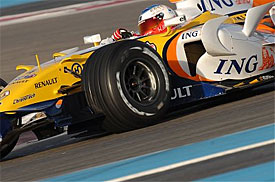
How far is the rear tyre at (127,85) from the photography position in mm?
6051

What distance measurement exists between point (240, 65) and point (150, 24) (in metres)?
1.19

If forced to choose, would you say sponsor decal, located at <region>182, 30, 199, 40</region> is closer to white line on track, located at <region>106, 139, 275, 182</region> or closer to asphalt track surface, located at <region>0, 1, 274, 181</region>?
asphalt track surface, located at <region>0, 1, 274, 181</region>

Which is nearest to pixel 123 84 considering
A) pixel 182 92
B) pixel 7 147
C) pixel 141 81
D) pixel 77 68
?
pixel 141 81

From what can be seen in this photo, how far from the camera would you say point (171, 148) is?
→ 5.40 metres

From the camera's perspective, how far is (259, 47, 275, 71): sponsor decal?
7105mm

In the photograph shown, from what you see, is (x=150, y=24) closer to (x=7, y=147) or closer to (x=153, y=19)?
(x=153, y=19)

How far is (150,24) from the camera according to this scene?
7.57 meters

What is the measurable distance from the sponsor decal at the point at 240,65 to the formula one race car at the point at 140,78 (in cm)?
1

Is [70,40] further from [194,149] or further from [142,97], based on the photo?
[194,149]

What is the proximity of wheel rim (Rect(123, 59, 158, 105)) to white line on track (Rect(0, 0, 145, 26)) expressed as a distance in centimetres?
1159

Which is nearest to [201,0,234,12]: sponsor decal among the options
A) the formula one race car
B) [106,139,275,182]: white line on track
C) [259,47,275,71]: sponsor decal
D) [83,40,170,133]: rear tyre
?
the formula one race car

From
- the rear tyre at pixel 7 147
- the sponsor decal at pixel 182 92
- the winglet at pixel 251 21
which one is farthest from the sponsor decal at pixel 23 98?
the winglet at pixel 251 21

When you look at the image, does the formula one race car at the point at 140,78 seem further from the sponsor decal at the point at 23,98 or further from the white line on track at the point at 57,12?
the white line on track at the point at 57,12

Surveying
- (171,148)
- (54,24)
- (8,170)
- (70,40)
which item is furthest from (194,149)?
(54,24)
